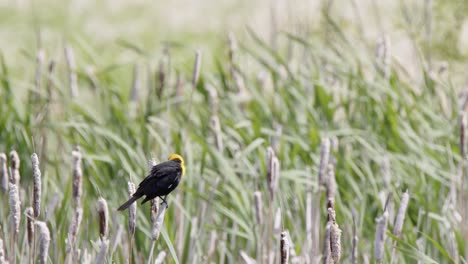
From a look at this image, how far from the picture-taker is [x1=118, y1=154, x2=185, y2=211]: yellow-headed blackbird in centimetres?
173

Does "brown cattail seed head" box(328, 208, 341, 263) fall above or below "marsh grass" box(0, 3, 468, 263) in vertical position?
below

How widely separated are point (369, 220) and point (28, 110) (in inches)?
64.2

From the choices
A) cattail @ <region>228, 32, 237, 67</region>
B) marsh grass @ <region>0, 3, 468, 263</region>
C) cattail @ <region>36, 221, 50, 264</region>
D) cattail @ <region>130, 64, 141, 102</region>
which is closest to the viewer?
cattail @ <region>36, 221, 50, 264</region>

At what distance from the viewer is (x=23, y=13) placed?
442 inches

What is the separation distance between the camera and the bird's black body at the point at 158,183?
1727 mm

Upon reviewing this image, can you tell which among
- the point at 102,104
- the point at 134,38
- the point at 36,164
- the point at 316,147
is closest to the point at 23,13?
the point at 134,38

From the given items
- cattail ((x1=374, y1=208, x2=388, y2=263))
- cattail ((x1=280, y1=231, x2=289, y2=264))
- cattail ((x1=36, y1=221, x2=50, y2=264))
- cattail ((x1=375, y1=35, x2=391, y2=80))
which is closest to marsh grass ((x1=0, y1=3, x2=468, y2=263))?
cattail ((x1=375, y1=35, x2=391, y2=80))

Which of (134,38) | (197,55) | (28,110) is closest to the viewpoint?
(197,55)

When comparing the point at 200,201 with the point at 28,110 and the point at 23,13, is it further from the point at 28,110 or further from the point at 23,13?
the point at 23,13

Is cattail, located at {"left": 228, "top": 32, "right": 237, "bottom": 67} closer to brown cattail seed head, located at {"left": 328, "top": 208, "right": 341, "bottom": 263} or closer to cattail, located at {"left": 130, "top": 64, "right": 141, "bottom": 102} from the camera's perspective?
cattail, located at {"left": 130, "top": 64, "right": 141, "bottom": 102}

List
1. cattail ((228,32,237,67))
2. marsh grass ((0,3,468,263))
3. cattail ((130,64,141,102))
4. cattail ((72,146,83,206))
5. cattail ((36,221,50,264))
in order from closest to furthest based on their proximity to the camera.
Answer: cattail ((36,221,50,264))
cattail ((72,146,83,206))
marsh grass ((0,3,468,263))
cattail ((228,32,237,67))
cattail ((130,64,141,102))

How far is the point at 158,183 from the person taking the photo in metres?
1.75

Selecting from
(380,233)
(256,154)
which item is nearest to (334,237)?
(380,233)

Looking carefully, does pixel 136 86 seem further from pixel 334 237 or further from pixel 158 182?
pixel 334 237
